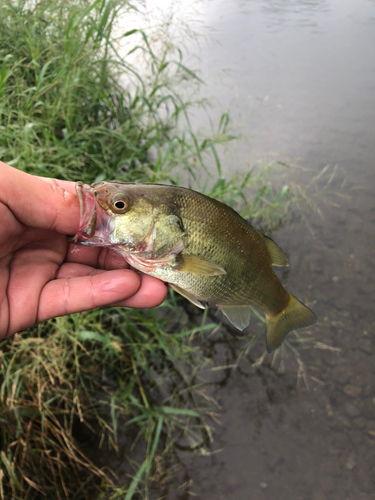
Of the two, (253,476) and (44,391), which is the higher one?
(44,391)

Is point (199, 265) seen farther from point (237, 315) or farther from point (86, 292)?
point (86, 292)

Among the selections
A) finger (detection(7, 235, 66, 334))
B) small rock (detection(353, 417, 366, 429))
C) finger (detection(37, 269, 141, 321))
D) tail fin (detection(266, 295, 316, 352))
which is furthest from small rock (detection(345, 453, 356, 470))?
finger (detection(7, 235, 66, 334))

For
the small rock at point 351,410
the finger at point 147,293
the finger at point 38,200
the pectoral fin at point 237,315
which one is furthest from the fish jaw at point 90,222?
the small rock at point 351,410

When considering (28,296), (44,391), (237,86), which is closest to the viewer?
(28,296)

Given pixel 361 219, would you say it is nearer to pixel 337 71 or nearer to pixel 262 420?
pixel 262 420

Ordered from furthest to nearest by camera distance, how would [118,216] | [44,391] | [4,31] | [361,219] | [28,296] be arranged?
[361,219]
[4,31]
[44,391]
[28,296]
[118,216]

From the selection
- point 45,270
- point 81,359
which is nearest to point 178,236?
point 45,270

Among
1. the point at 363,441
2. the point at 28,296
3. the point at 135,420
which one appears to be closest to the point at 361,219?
the point at 363,441
